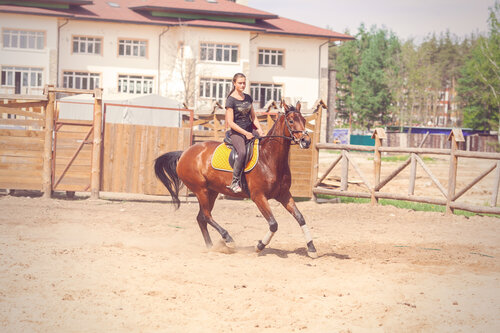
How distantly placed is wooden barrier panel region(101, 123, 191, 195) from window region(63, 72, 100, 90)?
35.6 metres

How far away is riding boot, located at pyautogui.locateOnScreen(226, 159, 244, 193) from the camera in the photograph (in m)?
10.1

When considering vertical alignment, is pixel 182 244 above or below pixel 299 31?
below

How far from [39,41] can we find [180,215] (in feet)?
131

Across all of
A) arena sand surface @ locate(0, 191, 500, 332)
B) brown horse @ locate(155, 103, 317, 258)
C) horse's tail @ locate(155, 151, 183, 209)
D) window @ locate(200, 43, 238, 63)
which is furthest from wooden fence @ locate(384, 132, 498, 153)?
brown horse @ locate(155, 103, 317, 258)

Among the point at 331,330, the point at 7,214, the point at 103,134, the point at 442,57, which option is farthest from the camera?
the point at 442,57

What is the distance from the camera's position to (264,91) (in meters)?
55.8

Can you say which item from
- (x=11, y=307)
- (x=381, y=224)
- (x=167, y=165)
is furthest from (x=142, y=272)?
(x=381, y=224)

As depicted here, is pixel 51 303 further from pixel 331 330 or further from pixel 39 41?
pixel 39 41

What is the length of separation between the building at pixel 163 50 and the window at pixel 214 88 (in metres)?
0.09

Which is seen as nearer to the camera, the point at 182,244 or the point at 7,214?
the point at 182,244

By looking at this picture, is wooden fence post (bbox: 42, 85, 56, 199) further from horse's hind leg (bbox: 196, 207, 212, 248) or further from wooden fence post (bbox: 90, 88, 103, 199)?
horse's hind leg (bbox: 196, 207, 212, 248)

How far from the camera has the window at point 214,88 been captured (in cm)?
5359

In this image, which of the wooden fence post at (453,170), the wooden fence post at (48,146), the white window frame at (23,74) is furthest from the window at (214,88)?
the wooden fence post at (453,170)

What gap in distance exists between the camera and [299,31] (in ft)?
182
